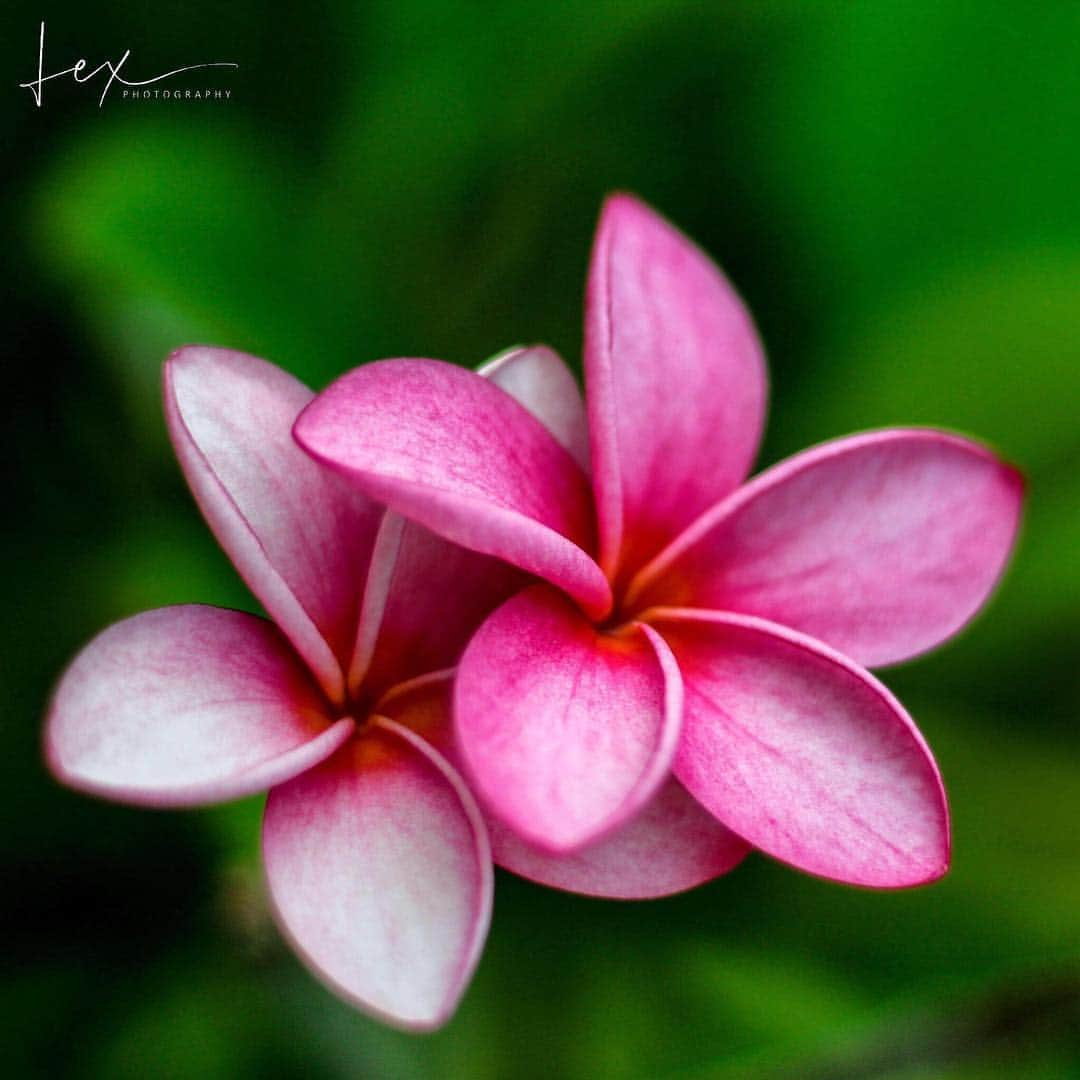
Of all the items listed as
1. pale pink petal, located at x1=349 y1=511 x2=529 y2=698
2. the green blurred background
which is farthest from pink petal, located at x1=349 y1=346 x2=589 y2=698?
the green blurred background

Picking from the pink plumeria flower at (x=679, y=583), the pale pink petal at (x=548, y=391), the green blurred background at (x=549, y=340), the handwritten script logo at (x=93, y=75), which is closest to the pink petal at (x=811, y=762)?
the pink plumeria flower at (x=679, y=583)

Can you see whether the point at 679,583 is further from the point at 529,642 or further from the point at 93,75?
the point at 93,75

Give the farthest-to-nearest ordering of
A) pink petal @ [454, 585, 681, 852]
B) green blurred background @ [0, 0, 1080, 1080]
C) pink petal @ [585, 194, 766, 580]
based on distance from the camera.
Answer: green blurred background @ [0, 0, 1080, 1080], pink petal @ [585, 194, 766, 580], pink petal @ [454, 585, 681, 852]

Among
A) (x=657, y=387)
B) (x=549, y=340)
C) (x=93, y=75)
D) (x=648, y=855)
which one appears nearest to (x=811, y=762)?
(x=648, y=855)

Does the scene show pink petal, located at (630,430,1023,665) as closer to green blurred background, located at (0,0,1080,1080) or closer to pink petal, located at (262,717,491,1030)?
pink petal, located at (262,717,491,1030)

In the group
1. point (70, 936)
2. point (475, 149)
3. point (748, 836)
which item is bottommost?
point (70, 936)

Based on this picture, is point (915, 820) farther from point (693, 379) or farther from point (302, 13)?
point (302, 13)

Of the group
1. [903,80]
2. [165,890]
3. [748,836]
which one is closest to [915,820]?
[748,836]
